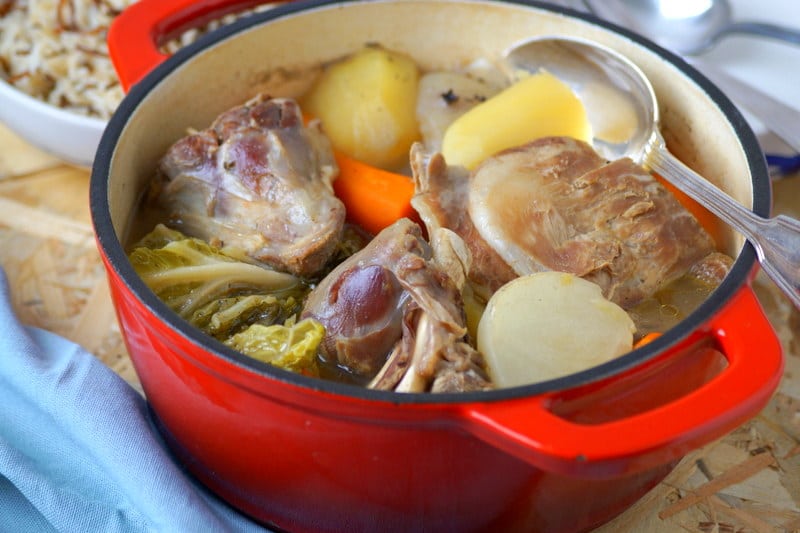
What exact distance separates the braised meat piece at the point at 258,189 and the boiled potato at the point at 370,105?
22 cm

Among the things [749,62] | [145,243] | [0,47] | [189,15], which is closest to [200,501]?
[145,243]

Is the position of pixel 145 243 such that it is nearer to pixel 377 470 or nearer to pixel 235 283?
pixel 235 283

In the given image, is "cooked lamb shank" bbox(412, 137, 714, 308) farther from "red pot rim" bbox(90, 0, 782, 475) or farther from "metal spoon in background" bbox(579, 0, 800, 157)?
"metal spoon in background" bbox(579, 0, 800, 157)

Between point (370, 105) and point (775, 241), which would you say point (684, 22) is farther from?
point (775, 241)

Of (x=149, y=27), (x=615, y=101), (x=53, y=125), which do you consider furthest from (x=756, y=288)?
(x=53, y=125)

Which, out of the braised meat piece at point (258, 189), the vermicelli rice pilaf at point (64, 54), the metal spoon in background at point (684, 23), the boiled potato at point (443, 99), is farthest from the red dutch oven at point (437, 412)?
the metal spoon in background at point (684, 23)

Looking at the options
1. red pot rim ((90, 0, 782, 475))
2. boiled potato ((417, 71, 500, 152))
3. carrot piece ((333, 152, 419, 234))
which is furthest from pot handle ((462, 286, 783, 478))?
boiled potato ((417, 71, 500, 152))

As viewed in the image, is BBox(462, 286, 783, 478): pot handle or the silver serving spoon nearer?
BBox(462, 286, 783, 478): pot handle

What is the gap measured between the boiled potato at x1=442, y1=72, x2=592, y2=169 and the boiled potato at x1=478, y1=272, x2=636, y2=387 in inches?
19.1

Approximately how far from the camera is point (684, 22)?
268 cm

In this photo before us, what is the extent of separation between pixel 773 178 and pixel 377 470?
158 cm

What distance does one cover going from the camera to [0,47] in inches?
98.0

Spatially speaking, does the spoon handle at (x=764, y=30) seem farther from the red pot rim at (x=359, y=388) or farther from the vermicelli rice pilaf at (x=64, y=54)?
the vermicelli rice pilaf at (x=64, y=54)

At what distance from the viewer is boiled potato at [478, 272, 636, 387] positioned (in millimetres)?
1406
